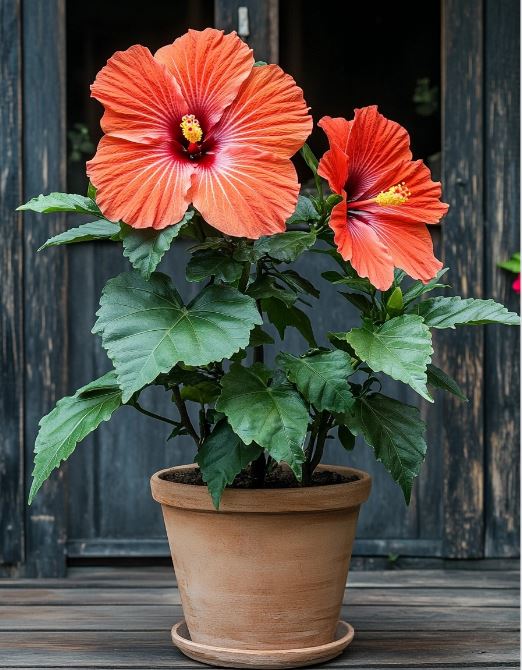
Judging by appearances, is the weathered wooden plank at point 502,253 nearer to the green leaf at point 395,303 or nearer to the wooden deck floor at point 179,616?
the wooden deck floor at point 179,616

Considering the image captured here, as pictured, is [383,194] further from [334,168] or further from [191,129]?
[191,129]

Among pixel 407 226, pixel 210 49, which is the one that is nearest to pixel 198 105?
pixel 210 49

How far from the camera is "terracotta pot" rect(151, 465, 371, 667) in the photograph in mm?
1475

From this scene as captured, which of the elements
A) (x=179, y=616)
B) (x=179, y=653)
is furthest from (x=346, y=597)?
(x=179, y=653)

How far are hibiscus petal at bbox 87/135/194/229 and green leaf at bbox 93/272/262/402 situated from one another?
100 millimetres

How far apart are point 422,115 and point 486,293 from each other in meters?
0.44

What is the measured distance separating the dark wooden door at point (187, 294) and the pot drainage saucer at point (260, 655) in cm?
77

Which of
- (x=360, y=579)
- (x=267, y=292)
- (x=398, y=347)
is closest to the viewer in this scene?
(x=398, y=347)

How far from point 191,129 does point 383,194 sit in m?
0.28

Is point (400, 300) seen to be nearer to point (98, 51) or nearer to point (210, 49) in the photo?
point (210, 49)

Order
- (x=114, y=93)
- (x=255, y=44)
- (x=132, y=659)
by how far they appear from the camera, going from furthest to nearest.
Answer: (x=255, y=44)
(x=132, y=659)
(x=114, y=93)

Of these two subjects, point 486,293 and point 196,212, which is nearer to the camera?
point 196,212

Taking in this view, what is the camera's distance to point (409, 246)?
147 centimetres

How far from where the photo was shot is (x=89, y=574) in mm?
2293
